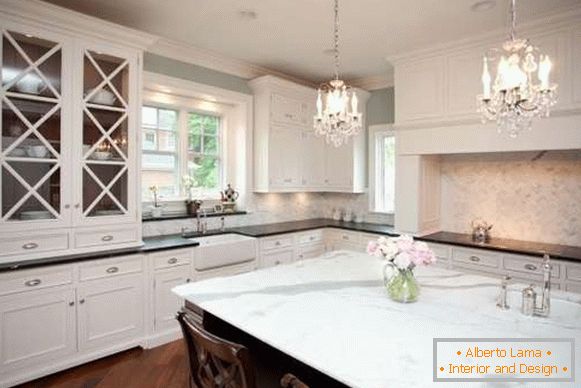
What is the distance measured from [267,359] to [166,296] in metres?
1.79

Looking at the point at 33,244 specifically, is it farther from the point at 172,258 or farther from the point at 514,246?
the point at 514,246

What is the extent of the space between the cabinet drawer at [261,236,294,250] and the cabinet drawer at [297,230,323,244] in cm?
16

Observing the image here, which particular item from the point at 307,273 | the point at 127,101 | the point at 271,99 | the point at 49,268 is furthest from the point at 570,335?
the point at 271,99

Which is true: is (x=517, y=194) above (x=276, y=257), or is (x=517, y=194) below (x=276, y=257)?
above

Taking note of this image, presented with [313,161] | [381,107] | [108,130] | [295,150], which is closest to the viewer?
[108,130]

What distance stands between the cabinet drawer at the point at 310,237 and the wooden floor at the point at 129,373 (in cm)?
187

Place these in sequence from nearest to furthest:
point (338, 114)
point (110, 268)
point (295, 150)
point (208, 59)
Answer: point (338, 114)
point (110, 268)
point (208, 59)
point (295, 150)

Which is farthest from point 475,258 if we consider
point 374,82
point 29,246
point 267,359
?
point 29,246

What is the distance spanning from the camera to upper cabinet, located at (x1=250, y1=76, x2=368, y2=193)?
4.22 metres

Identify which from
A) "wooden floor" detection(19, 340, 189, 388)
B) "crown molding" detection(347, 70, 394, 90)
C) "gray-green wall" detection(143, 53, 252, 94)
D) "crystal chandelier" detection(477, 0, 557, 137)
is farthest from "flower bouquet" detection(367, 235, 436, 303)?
"crown molding" detection(347, 70, 394, 90)

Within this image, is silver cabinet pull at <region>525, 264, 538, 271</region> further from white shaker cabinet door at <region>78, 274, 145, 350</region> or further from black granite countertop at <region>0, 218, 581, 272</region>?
white shaker cabinet door at <region>78, 274, 145, 350</region>

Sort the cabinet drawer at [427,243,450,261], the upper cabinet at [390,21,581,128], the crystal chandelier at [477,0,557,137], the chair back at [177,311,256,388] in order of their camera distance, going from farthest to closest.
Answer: the cabinet drawer at [427,243,450,261] < the upper cabinet at [390,21,581,128] < the crystal chandelier at [477,0,557,137] < the chair back at [177,311,256,388]

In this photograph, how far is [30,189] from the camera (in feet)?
8.14

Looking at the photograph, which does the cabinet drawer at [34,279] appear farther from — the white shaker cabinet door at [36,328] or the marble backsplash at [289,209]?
the marble backsplash at [289,209]
